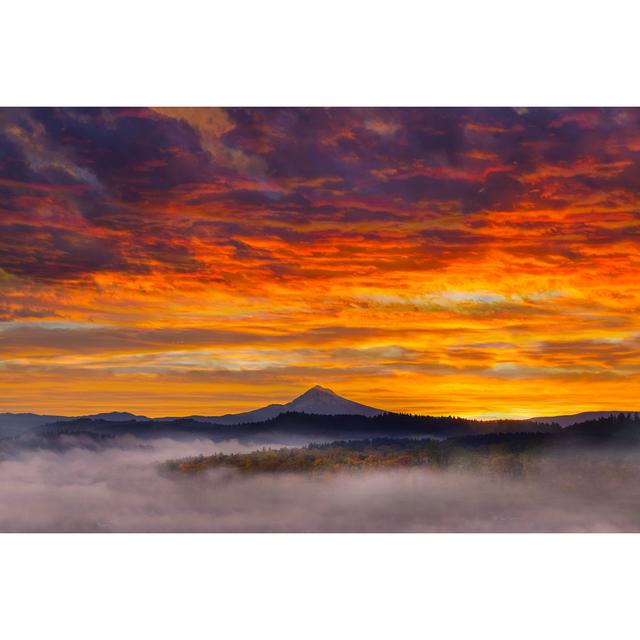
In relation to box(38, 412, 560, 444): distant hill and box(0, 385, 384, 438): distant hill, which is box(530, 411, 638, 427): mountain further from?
box(0, 385, 384, 438): distant hill

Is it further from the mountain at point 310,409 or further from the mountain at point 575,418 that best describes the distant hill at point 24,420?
the mountain at point 575,418

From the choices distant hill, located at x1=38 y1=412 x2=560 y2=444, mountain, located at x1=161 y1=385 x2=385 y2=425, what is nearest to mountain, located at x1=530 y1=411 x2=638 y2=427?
distant hill, located at x1=38 y1=412 x2=560 y2=444

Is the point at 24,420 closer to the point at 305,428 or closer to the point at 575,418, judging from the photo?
the point at 305,428

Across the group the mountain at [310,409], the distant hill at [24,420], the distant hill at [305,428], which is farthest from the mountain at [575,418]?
the distant hill at [24,420]

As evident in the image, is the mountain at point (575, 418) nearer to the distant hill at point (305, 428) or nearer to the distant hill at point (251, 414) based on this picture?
the distant hill at point (305, 428)

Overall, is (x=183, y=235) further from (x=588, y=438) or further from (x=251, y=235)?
(x=588, y=438)

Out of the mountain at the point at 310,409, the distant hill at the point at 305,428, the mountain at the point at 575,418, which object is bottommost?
the distant hill at the point at 305,428

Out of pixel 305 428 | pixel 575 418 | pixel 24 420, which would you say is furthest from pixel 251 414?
pixel 575 418

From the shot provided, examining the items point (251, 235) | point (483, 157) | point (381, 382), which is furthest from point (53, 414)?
point (483, 157)

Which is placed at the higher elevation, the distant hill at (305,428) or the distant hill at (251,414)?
the distant hill at (251,414)
